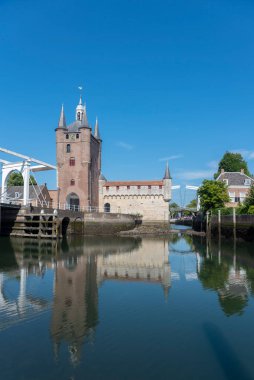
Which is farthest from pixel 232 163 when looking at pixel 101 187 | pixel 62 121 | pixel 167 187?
pixel 62 121

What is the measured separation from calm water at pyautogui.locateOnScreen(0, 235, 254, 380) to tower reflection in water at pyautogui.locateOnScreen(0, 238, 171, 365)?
1.3 inches

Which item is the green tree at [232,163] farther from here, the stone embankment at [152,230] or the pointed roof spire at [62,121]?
the pointed roof spire at [62,121]

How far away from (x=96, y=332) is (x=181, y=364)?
2.30 m

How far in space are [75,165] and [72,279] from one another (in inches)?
1335

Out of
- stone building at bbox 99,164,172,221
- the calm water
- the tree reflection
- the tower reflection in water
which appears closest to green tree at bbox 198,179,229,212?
stone building at bbox 99,164,172,221

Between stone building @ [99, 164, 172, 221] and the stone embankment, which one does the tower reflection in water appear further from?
stone building @ [99, 164, 172, 221]

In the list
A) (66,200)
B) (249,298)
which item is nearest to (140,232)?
(66,200)

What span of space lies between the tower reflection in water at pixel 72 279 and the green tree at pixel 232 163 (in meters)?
48.3

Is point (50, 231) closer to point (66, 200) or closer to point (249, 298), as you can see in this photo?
point (66, 200)

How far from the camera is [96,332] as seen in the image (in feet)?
25.6

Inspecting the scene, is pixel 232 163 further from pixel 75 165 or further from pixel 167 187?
pixel 75 165

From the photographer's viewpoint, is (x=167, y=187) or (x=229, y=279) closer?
(x=229, y=279)

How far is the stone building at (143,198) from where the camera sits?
47.8m

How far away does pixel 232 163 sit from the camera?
67562mm
